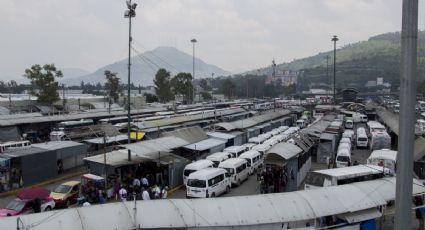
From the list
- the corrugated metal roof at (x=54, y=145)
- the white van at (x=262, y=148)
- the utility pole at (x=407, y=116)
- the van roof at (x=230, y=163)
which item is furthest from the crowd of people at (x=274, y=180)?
the utility pole at (x=407, y=116)

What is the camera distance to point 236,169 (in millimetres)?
20750

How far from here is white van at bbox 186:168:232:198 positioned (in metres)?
17.8

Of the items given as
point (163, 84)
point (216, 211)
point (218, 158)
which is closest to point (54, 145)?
point (218, 158)

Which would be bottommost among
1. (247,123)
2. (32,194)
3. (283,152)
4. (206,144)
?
(32,194)

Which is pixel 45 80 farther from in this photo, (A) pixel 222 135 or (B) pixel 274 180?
(B) pixel 274 180

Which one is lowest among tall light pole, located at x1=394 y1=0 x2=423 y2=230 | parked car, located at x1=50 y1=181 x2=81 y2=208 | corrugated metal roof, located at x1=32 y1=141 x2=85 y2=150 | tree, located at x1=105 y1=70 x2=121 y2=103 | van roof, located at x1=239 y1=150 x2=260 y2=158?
parked car, located at x1=50 y1=181 x2=81 y2=208

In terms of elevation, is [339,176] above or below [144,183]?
above

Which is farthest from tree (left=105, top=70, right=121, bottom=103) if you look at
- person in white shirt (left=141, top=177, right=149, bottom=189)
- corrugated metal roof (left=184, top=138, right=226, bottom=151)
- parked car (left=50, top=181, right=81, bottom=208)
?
parked car (left=50, top=181, right=81, bottom=208)

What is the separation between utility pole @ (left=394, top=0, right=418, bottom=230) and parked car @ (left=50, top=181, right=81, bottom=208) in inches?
631

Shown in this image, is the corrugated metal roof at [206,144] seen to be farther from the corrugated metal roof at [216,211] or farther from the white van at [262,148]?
the corrugated metal roof at [216,211]

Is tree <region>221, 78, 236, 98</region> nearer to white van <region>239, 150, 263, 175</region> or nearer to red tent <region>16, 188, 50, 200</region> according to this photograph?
white van <region>239, 150, 263, 175</region>

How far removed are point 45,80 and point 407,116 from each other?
1950 inches

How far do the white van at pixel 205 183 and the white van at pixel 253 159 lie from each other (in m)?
4.46

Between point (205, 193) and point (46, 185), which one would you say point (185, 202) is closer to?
point (205, 193)
